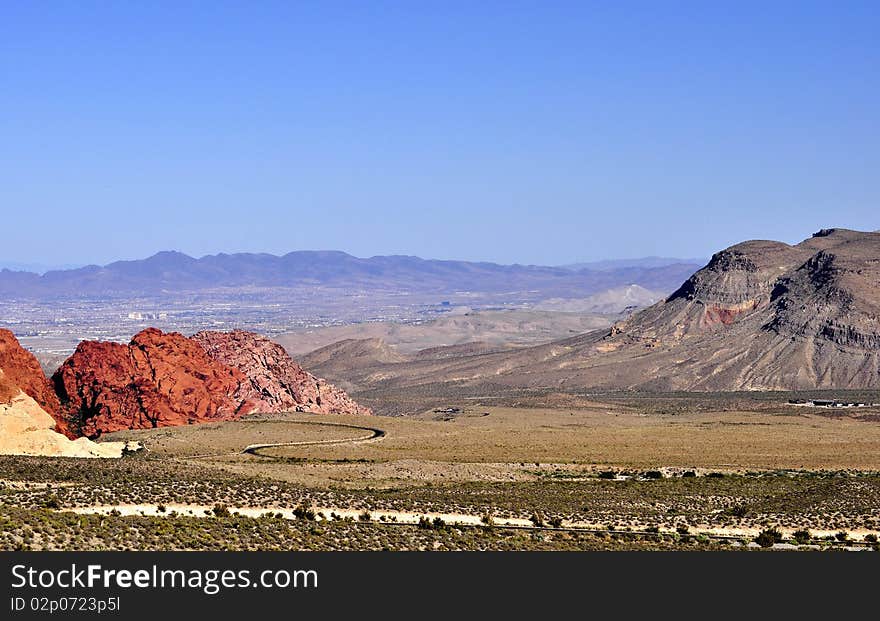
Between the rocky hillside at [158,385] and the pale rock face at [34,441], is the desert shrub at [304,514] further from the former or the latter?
the rocky hillside at [158,385]

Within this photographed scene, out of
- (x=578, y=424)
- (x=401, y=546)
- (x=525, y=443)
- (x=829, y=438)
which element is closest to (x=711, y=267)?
(x=578, y=424)

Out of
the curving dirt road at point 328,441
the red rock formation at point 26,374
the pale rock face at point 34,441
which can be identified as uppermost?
the red rock formation at point 26,374

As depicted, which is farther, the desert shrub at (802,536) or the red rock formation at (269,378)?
the red rock formation at (269,378)

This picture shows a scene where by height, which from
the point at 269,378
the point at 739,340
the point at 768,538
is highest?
the point at 739,340

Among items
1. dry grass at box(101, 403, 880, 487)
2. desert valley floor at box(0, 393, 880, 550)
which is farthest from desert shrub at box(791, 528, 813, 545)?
dry grass at box(101, 403, 880, 487)

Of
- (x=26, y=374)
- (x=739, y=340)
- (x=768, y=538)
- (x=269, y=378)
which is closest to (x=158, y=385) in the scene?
(x=26, y=374)

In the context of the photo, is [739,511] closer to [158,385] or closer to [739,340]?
[158,385]

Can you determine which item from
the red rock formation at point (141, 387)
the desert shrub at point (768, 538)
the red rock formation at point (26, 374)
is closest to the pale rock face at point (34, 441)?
Answer: the red rock formation at point (26, 374)

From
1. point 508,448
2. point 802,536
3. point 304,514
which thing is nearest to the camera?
point 304,514
